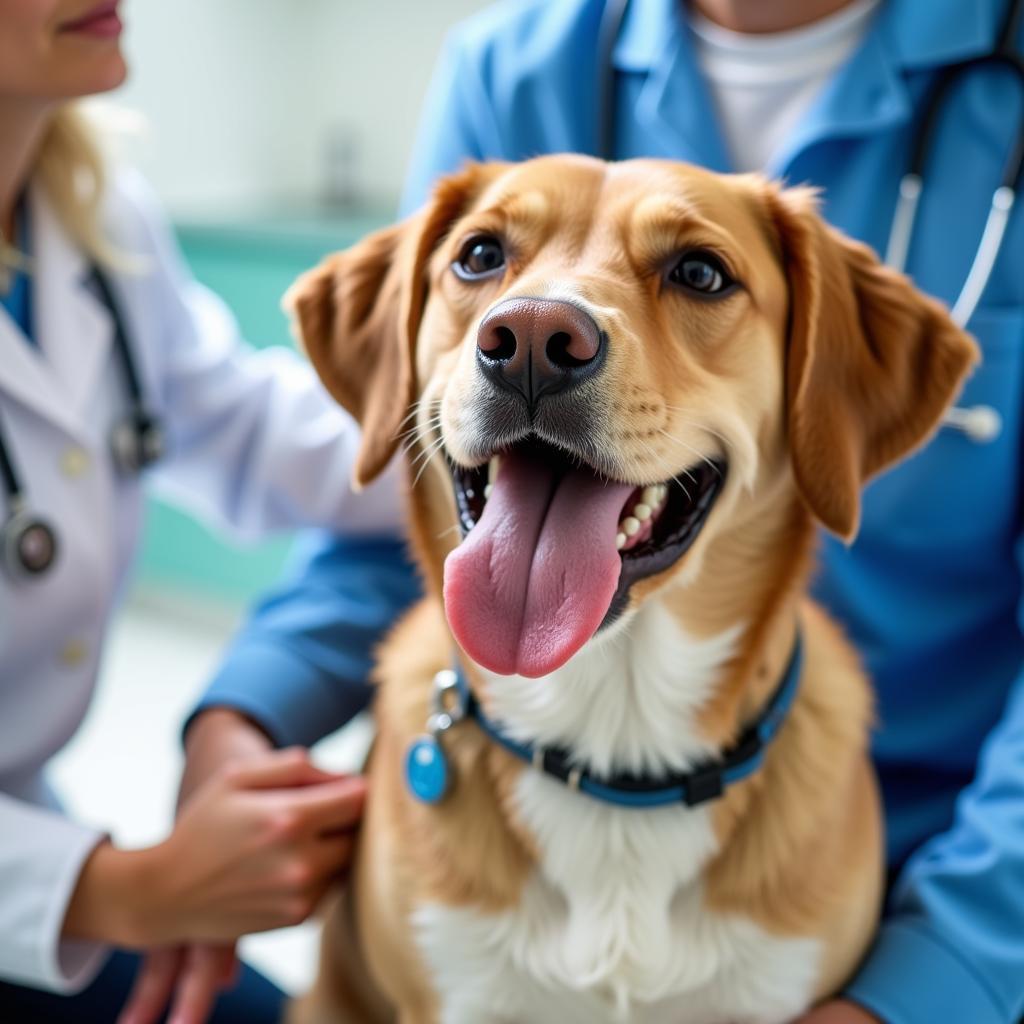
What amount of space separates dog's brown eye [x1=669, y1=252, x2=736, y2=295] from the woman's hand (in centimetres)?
62

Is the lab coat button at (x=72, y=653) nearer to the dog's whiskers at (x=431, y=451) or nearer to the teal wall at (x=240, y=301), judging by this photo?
the dog's whiskers at (x=431, y=451)

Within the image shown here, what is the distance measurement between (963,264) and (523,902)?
828 mm

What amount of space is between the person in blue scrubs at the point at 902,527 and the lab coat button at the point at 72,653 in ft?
0.51

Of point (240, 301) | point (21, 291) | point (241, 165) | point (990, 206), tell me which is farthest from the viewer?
point (241, 165)

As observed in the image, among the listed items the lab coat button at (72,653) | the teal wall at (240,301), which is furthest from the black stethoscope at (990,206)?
the teal wall at (240,301)

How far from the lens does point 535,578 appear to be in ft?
3.12

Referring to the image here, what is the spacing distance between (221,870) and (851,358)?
2.54ft

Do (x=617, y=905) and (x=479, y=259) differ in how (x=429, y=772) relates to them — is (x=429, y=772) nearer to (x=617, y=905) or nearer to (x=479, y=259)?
(x=617, y=905)

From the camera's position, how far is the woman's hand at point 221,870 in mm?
1165

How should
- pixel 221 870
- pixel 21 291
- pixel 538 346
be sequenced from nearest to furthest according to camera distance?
1. pixel 538 346
2. pixel 221 870
3. pixel 21 291

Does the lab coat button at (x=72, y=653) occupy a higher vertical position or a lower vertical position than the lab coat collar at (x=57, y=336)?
lower

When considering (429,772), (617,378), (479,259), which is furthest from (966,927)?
(479,259)

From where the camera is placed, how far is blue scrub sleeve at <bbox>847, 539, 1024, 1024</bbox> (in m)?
1.10

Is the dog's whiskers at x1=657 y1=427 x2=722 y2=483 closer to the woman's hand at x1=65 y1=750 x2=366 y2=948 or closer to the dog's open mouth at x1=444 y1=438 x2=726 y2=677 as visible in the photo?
the dog's open mouth at x1=444 y1=438 x2=726 y2=677
